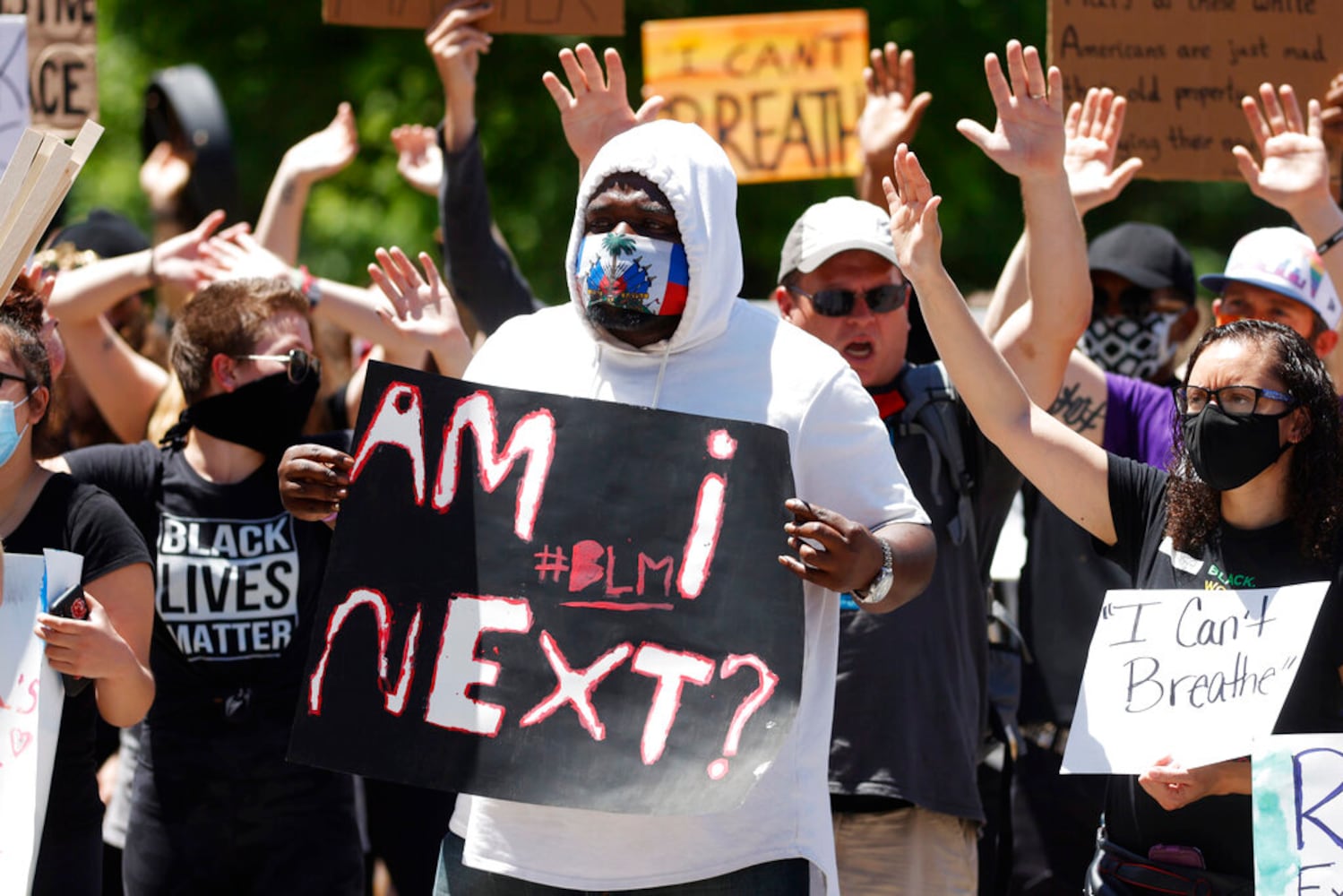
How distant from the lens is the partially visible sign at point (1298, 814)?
3068 millimetres

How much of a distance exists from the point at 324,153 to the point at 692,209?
10.6 feet

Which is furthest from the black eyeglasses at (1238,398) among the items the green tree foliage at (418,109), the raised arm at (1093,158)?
the green tree foliage at (418,109)

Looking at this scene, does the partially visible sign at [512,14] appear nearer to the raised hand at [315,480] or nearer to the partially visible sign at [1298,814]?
the raised hand at [315,480]

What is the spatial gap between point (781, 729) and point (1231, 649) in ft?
2.97

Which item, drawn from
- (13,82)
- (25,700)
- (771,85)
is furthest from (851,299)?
(771,85)

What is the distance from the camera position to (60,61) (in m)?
5.83

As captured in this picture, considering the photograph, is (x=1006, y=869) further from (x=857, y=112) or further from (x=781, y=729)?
(x=857, y=112)

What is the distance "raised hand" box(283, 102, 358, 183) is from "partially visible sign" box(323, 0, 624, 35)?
476mm

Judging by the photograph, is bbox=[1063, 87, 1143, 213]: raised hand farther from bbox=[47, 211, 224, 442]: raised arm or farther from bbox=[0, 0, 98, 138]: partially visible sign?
bbox=[0, 0, 98, 138]: partially visible sign

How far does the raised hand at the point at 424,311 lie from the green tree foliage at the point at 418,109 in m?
6.59

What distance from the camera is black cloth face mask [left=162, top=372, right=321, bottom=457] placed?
4137 millimetres

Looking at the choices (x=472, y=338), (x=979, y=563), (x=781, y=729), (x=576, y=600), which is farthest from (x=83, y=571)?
(x=472, y=338)

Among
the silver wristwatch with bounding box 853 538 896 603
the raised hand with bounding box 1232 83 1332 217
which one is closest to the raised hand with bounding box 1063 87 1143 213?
the raised hand with bounding box 1232 83 1332 217

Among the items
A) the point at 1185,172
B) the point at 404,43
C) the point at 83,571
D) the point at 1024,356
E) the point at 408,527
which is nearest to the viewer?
the point at 408,527
